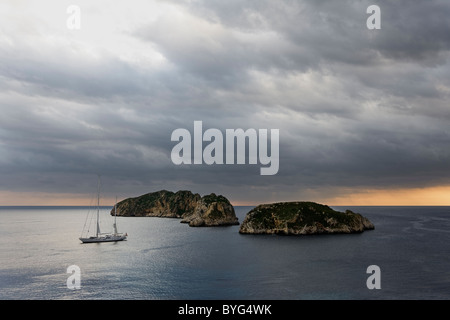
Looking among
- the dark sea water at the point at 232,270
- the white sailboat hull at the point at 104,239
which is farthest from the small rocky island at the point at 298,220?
the white sailboat hull at the point at 104,239

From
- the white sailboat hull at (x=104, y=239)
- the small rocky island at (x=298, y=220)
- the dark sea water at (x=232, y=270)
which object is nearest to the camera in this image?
the dark sea water at (x=232, y=270)

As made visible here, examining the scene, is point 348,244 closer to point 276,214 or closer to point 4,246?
point 276,214

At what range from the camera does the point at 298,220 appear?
171 metres

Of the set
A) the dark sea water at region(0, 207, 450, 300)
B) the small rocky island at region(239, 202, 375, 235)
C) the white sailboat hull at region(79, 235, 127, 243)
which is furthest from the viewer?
the small rocky island at region(239, 202, 375, 235)

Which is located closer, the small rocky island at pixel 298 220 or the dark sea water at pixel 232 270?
the dark sea water at pixel 232 270

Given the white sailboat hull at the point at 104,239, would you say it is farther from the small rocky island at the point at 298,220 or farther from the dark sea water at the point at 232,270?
the small rocky island at the point at 298,220

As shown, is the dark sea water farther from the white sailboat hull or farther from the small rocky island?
the small rocky island

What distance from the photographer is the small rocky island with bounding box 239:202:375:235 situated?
170 metres

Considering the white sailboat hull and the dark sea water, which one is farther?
the white sailboat hull

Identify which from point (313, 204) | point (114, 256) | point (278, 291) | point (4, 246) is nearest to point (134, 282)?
point (278, 291)

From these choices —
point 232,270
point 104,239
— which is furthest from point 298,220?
point 104,239

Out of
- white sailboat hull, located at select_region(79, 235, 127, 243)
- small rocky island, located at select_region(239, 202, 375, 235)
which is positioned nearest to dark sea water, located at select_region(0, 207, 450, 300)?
white sailboat hull, located at select_region(79, 235, 127, 243)

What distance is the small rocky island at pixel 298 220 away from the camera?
17012 centimetres
